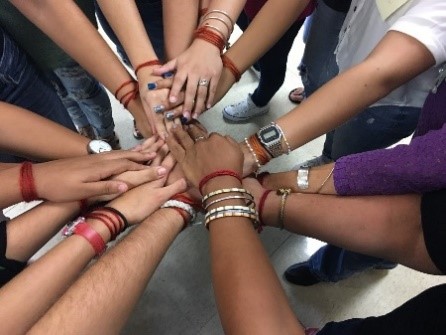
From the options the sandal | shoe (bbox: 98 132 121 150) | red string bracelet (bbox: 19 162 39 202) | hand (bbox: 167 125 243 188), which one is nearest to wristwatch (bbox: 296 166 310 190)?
hand (bbox: 167 125 243 188)

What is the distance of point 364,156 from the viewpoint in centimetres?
75

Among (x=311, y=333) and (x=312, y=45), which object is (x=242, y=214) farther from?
(x=312, y=45)

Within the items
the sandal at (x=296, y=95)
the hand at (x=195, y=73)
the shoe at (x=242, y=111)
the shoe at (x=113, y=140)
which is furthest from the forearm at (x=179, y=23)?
the sandal at (x=296, y=95)

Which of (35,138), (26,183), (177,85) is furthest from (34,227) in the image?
(177,85)

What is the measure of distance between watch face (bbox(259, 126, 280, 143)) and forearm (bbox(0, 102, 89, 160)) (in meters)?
0.44

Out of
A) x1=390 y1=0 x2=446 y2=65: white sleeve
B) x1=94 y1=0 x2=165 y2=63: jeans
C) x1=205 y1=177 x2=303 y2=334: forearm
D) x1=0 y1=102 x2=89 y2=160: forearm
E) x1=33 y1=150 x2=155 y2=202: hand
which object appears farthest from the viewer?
x1=94 y1=0 x2=165 y2=63: jeans

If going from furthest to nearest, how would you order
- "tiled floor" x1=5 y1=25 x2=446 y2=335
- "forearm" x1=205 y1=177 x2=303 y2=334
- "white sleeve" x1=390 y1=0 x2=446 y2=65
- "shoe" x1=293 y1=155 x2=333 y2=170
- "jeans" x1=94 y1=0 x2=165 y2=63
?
"shoe" x1=293 y1=155 x2=333 y2=170, "tiled floor" x1=5 y1=25 x2=446 y2=335, "jeans" x1=94 y1=0 x2=165 y2=63, "white sleeve" x1=390 y1=0 x2=446 y2=65, "forearm" x1=205 y1=177 x2=303 y2=334

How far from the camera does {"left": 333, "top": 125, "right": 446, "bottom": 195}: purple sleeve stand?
2.01 ft

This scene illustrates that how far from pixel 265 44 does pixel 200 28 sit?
18cm

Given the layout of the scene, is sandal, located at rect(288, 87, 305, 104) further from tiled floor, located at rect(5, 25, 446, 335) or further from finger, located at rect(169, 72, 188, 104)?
finger, located at rect(169, 72, 188, 104)

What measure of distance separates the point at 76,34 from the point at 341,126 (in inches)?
30.8

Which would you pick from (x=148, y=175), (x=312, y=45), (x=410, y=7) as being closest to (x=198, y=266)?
(x=148, y=175)

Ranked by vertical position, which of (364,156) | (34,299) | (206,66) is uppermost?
(206,66)

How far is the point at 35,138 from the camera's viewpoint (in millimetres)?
918
